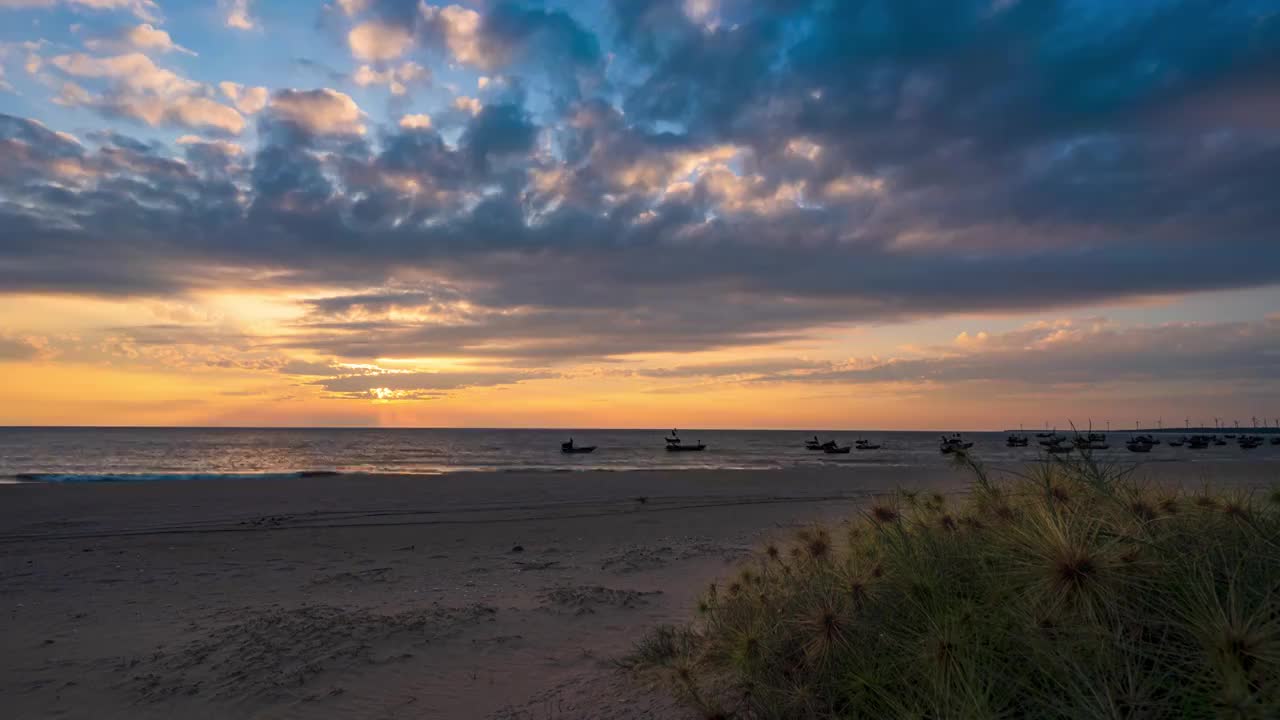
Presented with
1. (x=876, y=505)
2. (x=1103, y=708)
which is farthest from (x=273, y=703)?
(x=1103, y=708)

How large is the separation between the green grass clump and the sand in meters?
1.22

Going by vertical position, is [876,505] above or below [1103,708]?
above

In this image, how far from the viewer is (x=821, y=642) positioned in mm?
3650

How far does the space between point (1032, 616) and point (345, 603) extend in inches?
322

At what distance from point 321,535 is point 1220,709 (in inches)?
610

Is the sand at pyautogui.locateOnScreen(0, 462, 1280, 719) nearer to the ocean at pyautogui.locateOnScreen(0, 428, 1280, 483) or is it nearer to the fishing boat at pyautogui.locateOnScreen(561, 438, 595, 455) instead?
the ocean at pyautogui.locateOnScreen(0, 428, 1280, 483)

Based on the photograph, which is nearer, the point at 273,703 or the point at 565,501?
the point at 273,703

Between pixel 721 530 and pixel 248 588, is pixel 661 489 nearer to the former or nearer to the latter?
pixel 721 530

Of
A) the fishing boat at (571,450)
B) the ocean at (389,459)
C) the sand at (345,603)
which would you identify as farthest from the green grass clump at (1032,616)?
the fishing boat at (571,450)

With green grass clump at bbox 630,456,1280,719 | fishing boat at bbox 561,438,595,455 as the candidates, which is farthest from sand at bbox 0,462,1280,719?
fishing boat at bbox 561,438,595,455

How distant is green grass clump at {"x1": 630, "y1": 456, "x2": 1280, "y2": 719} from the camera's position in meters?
2.53

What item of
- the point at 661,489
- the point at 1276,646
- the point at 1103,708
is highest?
the point at 1276,646

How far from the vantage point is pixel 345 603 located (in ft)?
28.5

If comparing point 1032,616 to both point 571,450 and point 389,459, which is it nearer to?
point 389,459
